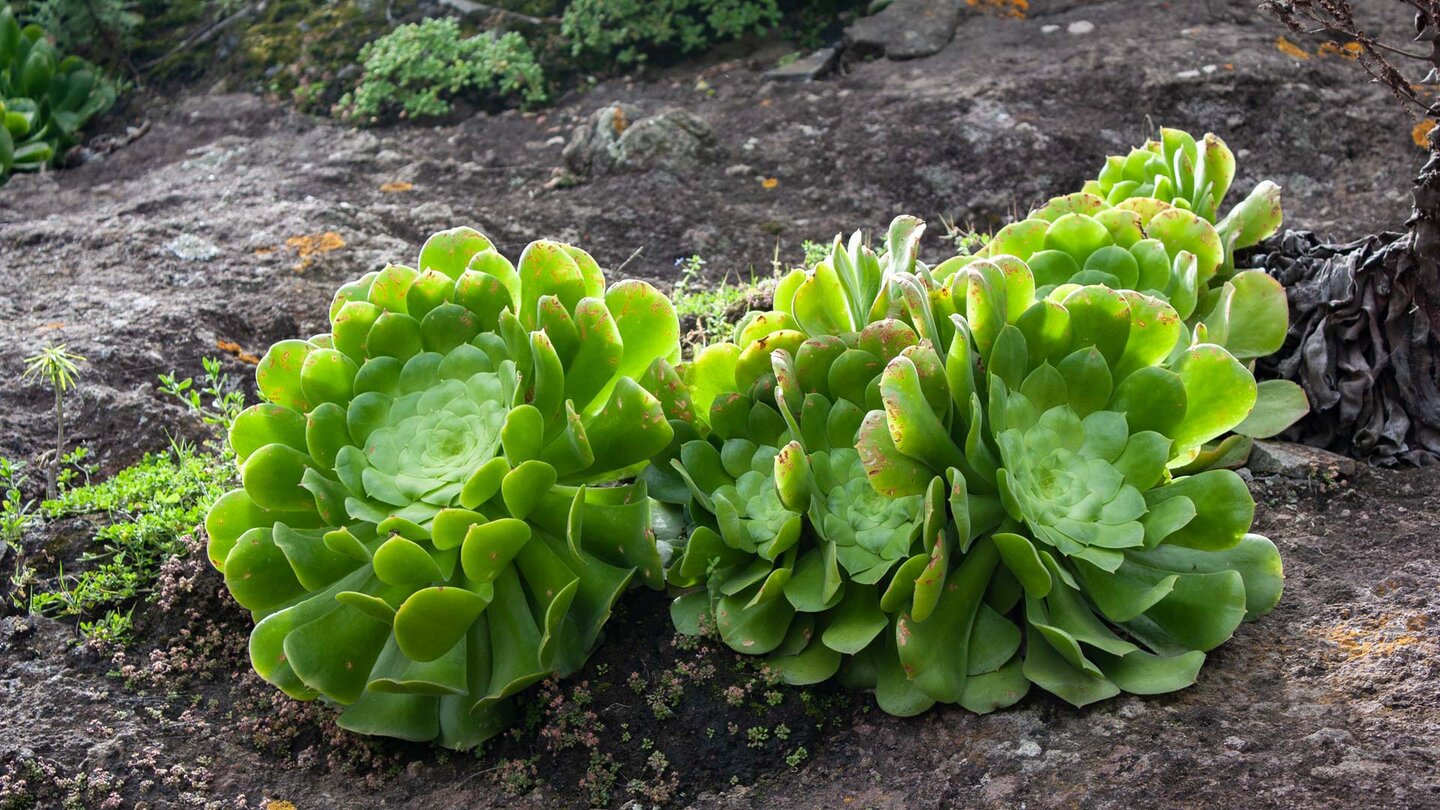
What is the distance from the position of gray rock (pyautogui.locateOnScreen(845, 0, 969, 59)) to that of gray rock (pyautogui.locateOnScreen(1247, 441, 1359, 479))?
316cm

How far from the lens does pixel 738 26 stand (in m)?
5.40

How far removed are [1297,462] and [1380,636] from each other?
0.63 meters

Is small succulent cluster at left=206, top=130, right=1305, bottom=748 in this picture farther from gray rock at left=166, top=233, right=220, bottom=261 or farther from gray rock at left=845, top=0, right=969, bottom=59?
gray rock at left=845, top=0, right=969, bottom=59

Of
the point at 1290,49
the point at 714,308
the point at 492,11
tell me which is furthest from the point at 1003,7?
the point at 714,308

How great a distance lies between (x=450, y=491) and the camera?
6.67 feet

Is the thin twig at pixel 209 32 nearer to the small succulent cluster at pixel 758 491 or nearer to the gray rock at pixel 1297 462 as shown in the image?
the small succulent cluster at pixel 758 491

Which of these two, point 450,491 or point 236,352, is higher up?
point 450,491

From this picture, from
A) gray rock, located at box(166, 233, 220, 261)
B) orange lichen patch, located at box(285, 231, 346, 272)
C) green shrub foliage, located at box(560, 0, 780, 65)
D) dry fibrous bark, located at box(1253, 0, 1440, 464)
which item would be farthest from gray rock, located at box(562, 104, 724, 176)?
dry fibrous bark, located at box(1253, 0, 1440, 464)

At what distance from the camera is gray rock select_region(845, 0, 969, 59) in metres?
5.22

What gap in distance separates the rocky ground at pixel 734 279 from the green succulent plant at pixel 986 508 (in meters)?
0.09

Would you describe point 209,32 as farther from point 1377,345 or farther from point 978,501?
point 1377,345

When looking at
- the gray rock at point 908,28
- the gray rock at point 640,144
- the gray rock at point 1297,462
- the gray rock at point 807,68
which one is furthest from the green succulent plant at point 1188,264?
the gray rock at point 908,28

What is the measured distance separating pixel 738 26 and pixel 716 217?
1668 millimetres

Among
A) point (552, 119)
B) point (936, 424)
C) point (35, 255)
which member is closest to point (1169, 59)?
point (552, 119)
